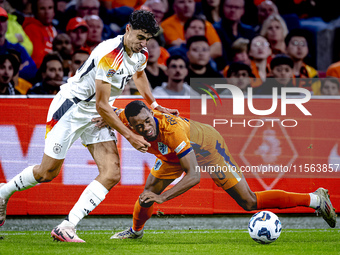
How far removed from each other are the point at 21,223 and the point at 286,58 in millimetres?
4614

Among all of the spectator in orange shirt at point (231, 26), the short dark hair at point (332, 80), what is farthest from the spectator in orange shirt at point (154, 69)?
the short dark hair at point (332, 80)

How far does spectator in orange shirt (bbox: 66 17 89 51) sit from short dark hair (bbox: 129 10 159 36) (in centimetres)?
387

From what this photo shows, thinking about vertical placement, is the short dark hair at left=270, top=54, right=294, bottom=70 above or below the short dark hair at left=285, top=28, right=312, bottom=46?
below

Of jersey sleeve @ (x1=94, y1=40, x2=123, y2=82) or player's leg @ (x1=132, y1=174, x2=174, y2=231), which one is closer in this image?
jersey sleeve @ (x1=94, y1=40, x2=123, y2=82)

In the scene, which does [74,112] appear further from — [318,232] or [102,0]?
[102,0]

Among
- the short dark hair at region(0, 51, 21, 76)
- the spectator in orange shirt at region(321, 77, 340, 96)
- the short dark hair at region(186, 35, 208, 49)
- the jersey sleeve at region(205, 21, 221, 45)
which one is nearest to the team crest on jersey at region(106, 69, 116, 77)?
the short dark hair at region(0, 51, 21, 76)

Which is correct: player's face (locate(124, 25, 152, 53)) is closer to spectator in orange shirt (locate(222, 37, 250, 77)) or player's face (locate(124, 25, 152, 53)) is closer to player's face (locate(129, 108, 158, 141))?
player's face (locate(129, 108, 158, 141))

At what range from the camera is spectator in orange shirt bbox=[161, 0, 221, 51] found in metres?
9.71

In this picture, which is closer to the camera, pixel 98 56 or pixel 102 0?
pixel 98 56

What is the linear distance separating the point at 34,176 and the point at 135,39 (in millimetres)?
1757

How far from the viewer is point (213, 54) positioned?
31.6ft

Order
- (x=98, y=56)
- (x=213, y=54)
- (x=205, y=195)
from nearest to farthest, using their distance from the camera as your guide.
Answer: (x=98, y=56) < (x=205, y=195) < (x=213, y=54)

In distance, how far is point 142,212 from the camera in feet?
18.8

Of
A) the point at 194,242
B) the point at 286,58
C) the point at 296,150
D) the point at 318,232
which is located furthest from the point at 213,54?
the point at 194,242
